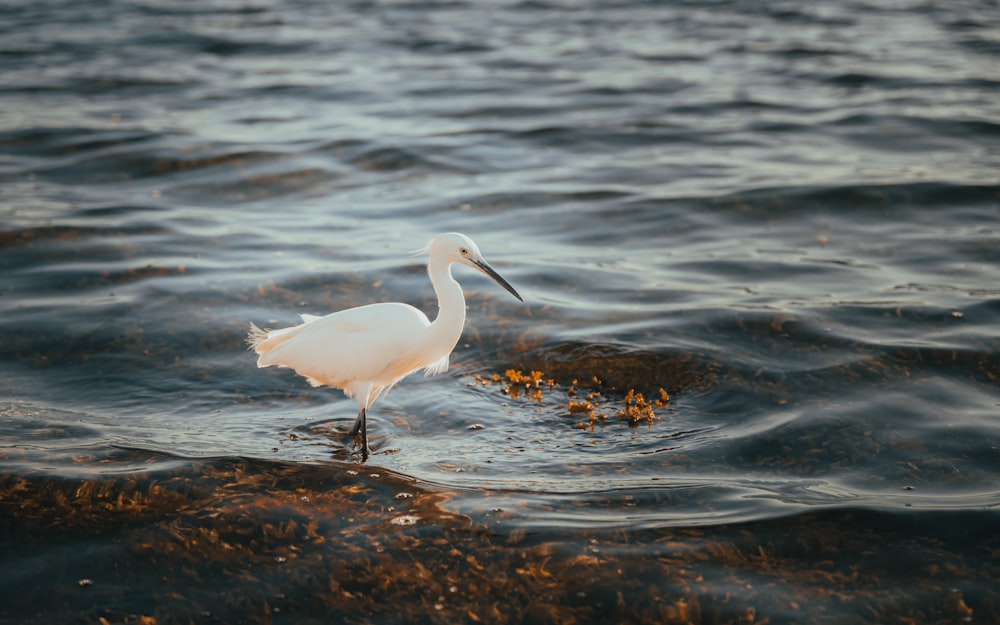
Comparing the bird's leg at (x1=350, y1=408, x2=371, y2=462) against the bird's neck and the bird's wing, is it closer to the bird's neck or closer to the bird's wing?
the bird's wing

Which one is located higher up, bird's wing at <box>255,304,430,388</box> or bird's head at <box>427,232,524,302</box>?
bird's head at <box>427,232,524,302</box>

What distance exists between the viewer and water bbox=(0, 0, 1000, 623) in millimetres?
5148

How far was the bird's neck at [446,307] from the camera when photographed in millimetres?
6316

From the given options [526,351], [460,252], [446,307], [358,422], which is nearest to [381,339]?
[446,307]

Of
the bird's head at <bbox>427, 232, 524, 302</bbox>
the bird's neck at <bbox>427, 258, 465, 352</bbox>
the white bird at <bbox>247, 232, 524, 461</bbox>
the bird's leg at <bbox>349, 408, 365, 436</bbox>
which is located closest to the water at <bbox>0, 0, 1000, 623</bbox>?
the bird's leg at <bbox>349, 408, 365, 436</bbox>

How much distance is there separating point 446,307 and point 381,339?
1.53 feet

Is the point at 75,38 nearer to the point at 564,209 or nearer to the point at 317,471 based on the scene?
the point at 564,209

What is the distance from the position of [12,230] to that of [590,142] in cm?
780

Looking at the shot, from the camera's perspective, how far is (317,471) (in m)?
6.09

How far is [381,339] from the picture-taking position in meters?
6.38

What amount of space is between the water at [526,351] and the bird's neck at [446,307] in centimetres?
75

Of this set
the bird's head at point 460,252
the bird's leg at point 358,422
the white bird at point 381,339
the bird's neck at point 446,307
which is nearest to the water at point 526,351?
the bird's leg at point 358,422

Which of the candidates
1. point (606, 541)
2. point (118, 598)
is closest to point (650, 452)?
point (606, 541)

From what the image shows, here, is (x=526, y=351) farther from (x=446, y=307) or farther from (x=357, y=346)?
(x=357, y=346)
